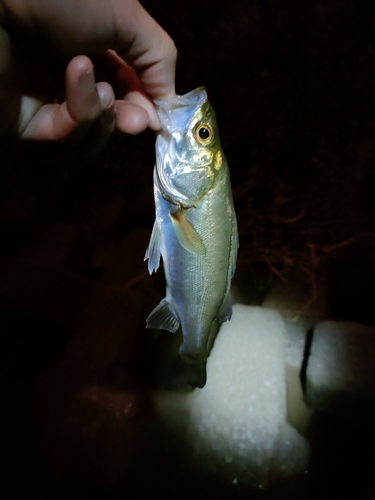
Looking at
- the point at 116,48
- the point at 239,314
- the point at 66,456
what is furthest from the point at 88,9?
the point at 66,456

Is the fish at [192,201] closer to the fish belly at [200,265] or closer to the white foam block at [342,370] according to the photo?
the fish belly at [200,265]

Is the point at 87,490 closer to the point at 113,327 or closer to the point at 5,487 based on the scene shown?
the point at 5,487

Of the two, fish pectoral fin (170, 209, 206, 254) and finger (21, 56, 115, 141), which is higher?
finger (21, 56, 115, 141)

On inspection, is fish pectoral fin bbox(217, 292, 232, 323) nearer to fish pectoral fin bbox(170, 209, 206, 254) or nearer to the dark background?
fish pectoral fin bbox(170, 209, 206, 254)

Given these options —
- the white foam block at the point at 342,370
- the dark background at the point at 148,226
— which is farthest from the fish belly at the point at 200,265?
the white foam block at the point at 342,370

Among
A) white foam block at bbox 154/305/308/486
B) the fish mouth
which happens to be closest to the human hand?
the fish mouth

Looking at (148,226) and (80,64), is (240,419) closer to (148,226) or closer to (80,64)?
(148,226)
